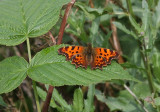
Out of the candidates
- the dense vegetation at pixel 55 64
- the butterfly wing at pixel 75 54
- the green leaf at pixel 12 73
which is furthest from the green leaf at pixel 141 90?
the green leaf at pixel 12 73

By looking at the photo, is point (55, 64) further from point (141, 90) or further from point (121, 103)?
point (141, 90)

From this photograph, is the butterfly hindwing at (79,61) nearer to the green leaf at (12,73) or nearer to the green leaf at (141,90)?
the green leaf at (12,73)

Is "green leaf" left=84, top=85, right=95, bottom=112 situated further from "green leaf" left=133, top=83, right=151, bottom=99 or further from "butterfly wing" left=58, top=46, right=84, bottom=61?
"green leaf" left=133, top=83, right=151, bottom=99

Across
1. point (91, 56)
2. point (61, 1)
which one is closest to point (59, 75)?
point (91, 56)

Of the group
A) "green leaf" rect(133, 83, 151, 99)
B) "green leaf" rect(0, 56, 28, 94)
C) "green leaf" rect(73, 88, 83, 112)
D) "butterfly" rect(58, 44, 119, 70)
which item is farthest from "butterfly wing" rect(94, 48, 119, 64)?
"green leaf" rect(133, 83, 151, 99)

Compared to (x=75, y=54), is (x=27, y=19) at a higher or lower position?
higher

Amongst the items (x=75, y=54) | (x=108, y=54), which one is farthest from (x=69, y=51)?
(x=108, y=54)
